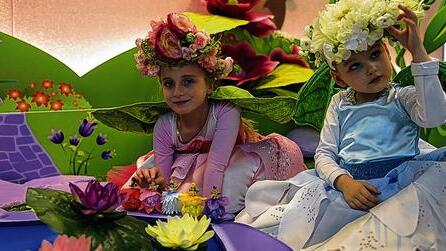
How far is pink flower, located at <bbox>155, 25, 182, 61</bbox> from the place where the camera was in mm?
1464

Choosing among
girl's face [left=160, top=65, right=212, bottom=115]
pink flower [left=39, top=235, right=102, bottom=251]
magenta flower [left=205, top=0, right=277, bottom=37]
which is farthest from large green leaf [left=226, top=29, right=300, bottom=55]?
pink flower [left=39, top=235, right=102, bottom=251]

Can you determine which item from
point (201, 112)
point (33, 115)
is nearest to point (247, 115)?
point (201, 112)

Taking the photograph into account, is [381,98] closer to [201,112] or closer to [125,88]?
[201,112]

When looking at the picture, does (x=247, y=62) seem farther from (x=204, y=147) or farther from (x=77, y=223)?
(x=77, y=223)

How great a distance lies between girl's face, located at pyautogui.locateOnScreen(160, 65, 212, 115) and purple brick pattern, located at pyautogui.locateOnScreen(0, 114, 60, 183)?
0.54 m

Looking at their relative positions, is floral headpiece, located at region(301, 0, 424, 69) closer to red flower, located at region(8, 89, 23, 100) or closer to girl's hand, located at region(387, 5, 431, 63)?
girl's hand, located at region(387, 5, 431, 63)

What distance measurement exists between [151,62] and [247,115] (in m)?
0.42

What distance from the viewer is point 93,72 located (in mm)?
1954

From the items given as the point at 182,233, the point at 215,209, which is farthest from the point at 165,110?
the point at 182,233

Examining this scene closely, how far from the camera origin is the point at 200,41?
148 cm

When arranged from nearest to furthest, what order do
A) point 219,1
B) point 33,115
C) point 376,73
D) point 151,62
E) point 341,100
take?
point 376,73
point 341,100
point 151,62
point 33,115
point 219,1

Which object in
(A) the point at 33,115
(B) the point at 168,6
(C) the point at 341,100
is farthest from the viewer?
(B) the point at 168,6

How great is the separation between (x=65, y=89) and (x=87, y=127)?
16 centimetres

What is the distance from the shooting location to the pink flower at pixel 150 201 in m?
1.32
